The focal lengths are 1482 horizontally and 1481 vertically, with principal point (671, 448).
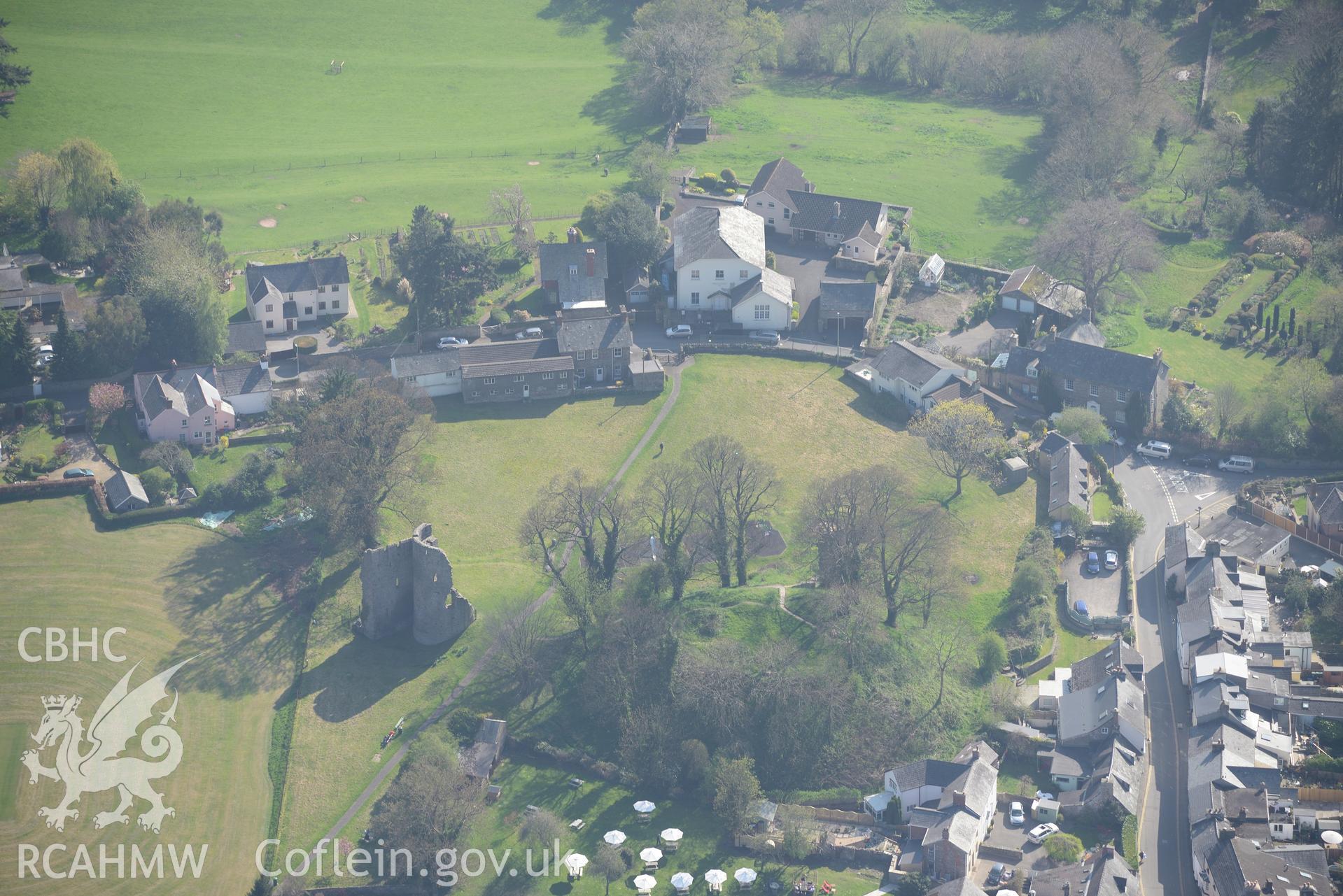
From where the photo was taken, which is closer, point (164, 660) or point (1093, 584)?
point (164, 660)

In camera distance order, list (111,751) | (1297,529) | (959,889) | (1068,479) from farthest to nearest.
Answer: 1. (1068,479)
2. (1297,529)
3. (111,751)
4. (959,889)

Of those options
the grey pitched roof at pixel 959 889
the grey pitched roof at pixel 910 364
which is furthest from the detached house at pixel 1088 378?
the grey pitched roof at pixel 959 889

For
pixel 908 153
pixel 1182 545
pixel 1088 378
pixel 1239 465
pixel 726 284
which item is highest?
pixel 908 153

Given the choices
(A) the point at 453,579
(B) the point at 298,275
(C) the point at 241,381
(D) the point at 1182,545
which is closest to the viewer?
(A) the point at 453,579

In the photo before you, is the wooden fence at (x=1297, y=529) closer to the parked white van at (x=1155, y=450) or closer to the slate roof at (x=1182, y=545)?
the slate roof at (x=1182, y=545)

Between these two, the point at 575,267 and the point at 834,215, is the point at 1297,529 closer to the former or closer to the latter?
the point at 834,215

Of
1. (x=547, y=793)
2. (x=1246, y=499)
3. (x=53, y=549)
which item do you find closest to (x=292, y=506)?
(x=53, y=549)

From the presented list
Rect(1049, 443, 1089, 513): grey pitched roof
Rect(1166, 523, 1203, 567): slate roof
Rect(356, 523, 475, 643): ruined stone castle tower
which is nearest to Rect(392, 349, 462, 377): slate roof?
Rect(356, 523, 475, 643): ruined stone castle tower

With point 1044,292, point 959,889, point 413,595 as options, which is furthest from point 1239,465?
point 413,595
